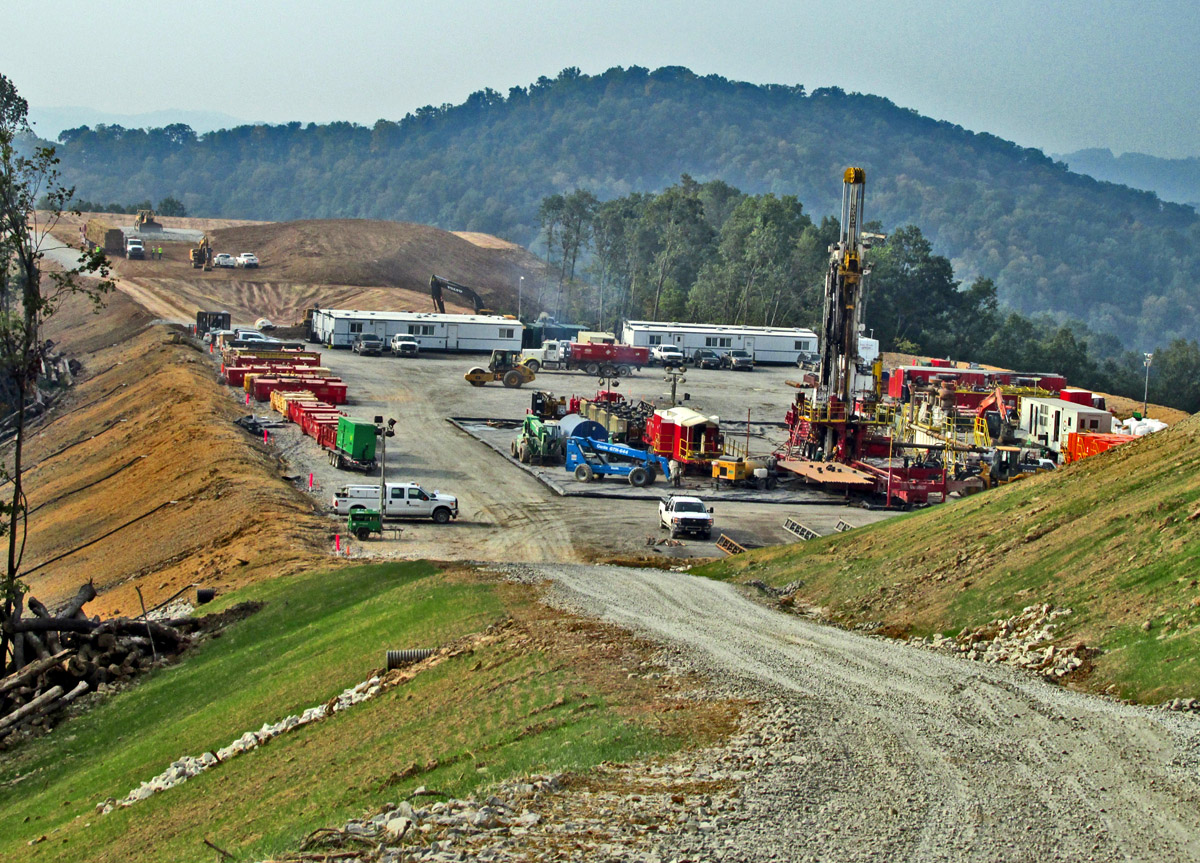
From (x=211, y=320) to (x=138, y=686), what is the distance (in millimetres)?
74969

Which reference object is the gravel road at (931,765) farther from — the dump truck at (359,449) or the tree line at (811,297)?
the tree line at (811,297)

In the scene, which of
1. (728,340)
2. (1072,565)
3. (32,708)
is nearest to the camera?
(1072,565)

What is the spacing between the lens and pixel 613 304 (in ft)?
495

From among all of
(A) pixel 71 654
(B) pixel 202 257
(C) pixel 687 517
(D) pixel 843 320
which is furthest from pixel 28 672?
(B) pixel 202 257

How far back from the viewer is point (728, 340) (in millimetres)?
98062

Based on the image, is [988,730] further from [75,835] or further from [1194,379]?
[1194,379]

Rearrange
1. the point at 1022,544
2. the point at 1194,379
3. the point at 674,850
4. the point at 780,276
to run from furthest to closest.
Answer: the point at 780,276
the point at 1194,379
the point at 1022,544
the point at 674,850

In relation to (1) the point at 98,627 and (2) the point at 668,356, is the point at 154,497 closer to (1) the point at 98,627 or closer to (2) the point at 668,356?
(1) the point at 98,627

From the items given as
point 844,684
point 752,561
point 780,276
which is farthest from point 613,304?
point 844,684

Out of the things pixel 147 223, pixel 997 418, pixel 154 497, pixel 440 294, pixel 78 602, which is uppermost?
pixel 147 223

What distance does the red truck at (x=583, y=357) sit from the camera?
8831 centimetres

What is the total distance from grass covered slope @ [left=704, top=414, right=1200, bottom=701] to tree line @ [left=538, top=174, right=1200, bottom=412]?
308 feet

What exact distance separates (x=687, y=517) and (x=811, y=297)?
98.1 metres

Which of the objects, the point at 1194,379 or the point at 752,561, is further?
the point at 1194,379
